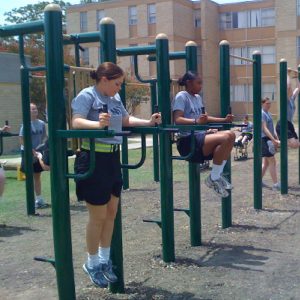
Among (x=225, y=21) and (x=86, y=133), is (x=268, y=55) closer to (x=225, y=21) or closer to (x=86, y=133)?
(x=225, y=21)

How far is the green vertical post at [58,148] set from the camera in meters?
3.58

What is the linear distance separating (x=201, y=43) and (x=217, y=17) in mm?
2801

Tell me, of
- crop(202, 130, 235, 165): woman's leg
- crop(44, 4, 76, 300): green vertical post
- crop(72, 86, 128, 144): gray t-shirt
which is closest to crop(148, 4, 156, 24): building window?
crop(202, 130, 235, 165): woman's leg

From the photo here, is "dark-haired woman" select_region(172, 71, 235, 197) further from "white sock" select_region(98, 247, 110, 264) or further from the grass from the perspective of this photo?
the grass

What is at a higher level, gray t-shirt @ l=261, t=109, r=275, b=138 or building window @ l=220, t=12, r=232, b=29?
building window @ l=220, t=12, r=232, b=29

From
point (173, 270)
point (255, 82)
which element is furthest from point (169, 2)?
point (173, 270)

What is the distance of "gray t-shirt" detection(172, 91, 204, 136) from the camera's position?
5168 millimetres

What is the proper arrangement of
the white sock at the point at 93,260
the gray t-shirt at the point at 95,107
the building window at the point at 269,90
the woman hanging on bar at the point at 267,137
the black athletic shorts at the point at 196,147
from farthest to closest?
the building window at the point at 269,90 < the woman hanging on bar at the point at 267,137 < the black athletic shorts at the point at 196,147 < the white sock at the point at 93,260 < the gray t-shirt at the point at 95,107

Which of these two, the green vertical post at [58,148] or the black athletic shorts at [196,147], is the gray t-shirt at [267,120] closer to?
the black athletic shorts at [196,147]

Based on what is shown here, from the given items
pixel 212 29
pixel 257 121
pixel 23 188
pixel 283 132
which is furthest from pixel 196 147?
pixel 212 29

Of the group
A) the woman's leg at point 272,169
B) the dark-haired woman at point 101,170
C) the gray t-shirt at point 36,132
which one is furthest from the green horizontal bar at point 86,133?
the woman's leg at point 272,169

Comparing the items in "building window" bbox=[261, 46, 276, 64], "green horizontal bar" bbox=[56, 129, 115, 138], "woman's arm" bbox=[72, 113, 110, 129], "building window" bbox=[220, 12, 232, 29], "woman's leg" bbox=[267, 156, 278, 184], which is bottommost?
"woman's leg" bbox=[267, 156, 278, 184]

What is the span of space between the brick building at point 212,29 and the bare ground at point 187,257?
3160 centimetres

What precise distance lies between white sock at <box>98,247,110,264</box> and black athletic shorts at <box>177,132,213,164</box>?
1417mm
